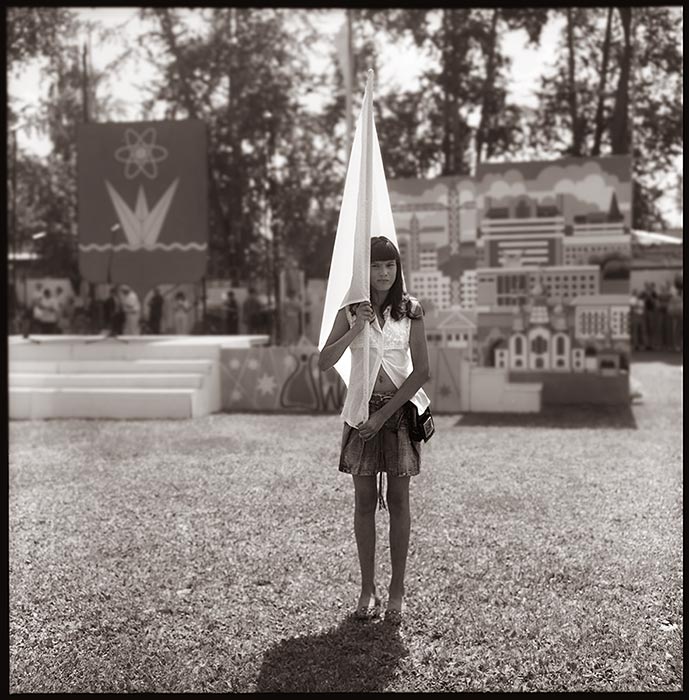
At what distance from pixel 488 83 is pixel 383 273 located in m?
22.4

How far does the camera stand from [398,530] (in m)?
3.88

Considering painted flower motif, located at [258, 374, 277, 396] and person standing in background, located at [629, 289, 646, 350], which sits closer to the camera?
painted flower motif, located at [258, 374, 277, 396]

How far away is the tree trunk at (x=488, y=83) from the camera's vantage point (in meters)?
23.7

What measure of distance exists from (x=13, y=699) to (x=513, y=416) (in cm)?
876

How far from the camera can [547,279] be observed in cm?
1205

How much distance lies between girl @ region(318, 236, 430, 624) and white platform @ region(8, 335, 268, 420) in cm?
757

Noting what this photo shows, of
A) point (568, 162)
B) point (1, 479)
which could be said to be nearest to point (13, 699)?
point (1, 479)

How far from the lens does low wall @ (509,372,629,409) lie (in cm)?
1192

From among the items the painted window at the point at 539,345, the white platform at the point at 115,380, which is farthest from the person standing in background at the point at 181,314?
the painted window at the point at 539,345

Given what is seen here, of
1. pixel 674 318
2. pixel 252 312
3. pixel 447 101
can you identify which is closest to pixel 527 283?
pixel 252 312

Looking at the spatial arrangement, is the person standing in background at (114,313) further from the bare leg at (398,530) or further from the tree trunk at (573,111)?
the bare leg at (398,530)

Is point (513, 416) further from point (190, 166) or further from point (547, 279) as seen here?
point (190, 166)

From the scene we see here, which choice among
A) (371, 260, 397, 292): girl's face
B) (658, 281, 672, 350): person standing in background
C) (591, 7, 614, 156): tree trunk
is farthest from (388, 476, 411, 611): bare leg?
(591, 7, 614, 156): tree trunk

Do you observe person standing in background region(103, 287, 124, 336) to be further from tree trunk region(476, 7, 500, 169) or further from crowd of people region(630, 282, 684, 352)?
crowd of people region(630, 282, 684, 352)
